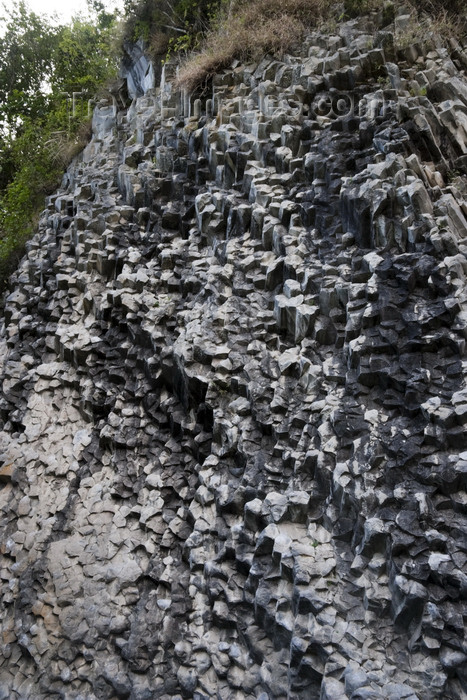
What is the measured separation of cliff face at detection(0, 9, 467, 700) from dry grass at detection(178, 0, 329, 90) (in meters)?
0.38

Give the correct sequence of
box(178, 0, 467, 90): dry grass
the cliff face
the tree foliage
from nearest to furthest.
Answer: the cliff face, box(178, 0, 467, 90): dry grass, the tree foliage

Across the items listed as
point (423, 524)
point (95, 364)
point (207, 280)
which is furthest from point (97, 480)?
point (423, 524)

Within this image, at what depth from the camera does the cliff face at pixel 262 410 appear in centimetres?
479

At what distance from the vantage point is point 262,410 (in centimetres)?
621

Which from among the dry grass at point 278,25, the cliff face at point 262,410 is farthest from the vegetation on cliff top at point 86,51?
the cliff face at point 262,410

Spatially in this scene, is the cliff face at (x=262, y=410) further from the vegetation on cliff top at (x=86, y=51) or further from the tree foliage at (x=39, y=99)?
the tree foliage at (x=39, y=99)

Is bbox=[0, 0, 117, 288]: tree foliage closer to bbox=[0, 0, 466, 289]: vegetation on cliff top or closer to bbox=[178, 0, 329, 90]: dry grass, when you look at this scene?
bbox=[0, 0, 466, 289]: vegetation on cliff top

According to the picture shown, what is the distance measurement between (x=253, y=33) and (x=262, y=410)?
22.5 feet

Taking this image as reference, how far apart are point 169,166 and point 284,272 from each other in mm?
3792

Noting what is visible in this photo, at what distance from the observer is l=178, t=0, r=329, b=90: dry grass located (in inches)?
370

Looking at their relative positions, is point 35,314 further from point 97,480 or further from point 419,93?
point 419,93

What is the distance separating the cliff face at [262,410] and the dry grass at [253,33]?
379mm

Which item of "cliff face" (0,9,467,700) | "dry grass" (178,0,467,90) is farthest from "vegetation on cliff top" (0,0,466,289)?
"cliff face" (0,9,467,700)

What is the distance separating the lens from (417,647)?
432 centimetres
